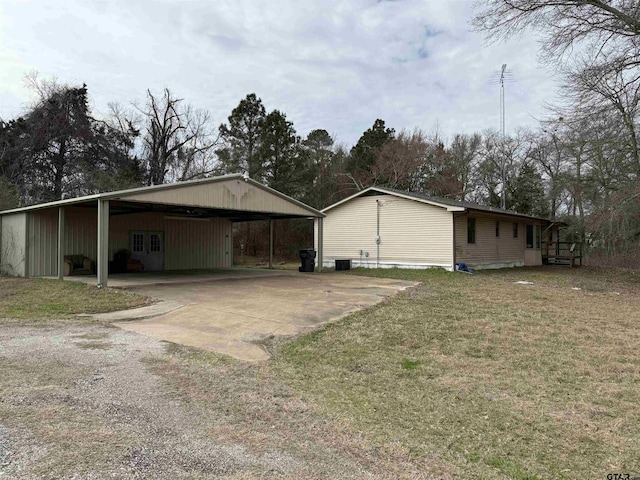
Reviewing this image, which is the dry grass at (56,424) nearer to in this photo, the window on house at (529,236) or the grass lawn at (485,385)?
the grass lawn at (485,385)

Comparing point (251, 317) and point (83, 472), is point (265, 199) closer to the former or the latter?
point (251, 317)

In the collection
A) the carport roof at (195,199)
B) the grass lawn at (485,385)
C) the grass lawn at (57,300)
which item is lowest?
A: the grass lawn at (485,385)

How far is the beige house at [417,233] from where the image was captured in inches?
670

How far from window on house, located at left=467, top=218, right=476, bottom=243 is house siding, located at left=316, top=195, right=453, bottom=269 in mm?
1679

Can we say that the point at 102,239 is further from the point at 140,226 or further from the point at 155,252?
the point at 155,252

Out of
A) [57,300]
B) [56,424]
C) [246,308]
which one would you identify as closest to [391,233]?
[246,308]

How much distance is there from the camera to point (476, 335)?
21.4 ft

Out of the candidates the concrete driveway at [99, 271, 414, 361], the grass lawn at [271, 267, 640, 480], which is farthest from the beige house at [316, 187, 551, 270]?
the grass lawn at [271, 267, 640, 480]

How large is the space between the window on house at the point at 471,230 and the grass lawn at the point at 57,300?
13.0 meters

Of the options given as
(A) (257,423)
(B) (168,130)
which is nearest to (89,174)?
(B) (168,130)

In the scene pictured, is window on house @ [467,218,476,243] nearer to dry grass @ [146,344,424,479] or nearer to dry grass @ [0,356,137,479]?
dry grass @ [146,344,424,479]

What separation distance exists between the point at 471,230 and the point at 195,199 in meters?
11.3

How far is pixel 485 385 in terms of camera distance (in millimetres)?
4375

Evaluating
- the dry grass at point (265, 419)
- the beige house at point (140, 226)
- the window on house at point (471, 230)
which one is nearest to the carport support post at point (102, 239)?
the beige house at point (140, 226)
